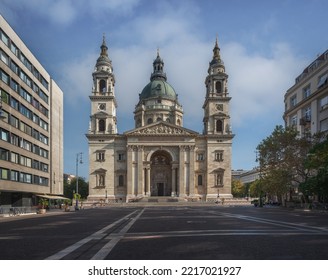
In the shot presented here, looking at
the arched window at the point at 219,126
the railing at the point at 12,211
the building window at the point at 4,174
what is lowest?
the railing at the point at 12,211

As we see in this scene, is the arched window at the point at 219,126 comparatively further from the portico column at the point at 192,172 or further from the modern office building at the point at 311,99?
the modern office building at the point at 311,99

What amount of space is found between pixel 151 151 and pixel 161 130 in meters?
5.53

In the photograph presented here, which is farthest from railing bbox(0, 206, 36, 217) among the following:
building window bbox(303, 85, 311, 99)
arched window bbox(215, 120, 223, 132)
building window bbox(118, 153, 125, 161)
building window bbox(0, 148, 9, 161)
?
arched window bbox(215, 120, 223, 132)

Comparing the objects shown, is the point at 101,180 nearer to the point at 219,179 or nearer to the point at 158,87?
the point at 219,179

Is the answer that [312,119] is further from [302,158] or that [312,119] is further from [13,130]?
[13,130]

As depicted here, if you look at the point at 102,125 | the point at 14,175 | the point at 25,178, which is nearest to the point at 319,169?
the point at 14,175

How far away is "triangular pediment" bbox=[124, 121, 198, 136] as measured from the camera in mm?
96375

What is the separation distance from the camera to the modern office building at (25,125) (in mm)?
51125

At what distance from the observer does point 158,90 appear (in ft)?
382

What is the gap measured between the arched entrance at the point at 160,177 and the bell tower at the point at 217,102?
13.4m

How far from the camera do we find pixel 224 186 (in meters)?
96.8

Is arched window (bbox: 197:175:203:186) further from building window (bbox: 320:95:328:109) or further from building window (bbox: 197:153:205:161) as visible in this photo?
building window (bbox: 320:95:328:109)

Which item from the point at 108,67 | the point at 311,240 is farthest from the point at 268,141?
the point at 108,67

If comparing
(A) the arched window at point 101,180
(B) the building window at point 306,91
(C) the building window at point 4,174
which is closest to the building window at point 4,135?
(C) the building window at point 4,174
